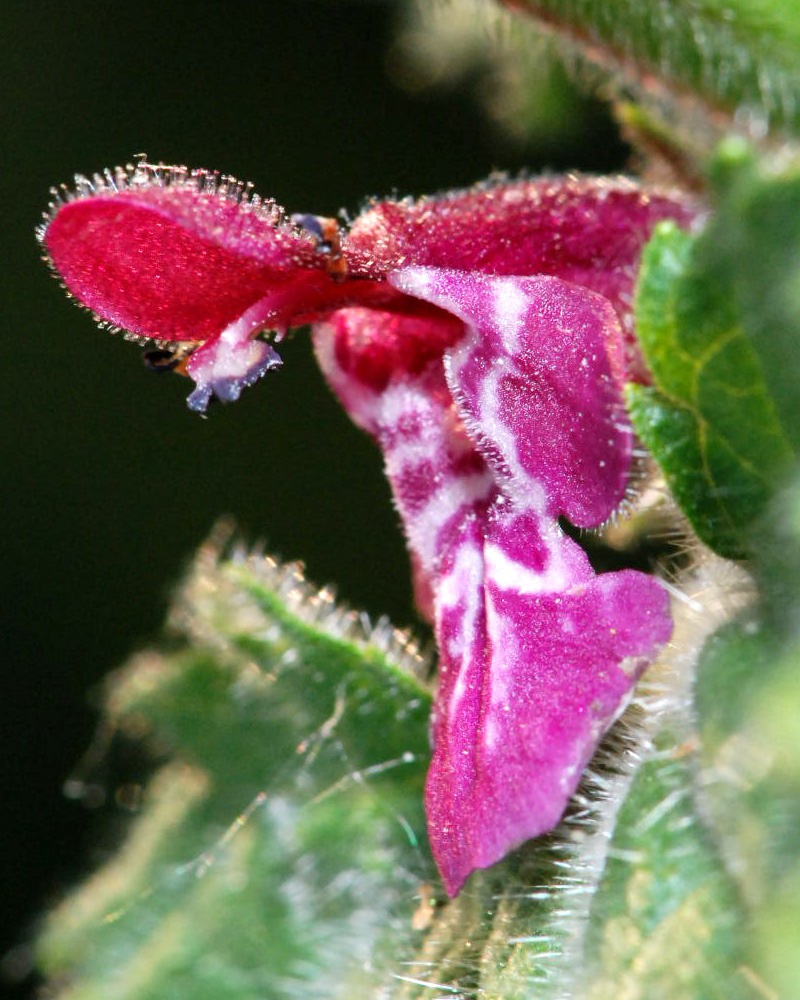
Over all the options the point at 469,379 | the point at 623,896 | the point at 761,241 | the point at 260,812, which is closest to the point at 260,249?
the point at 469,379

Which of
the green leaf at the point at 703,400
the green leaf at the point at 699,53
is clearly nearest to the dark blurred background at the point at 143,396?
the green leaf at the point at 699,53

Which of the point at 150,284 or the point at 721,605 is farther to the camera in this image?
the point at 150,284

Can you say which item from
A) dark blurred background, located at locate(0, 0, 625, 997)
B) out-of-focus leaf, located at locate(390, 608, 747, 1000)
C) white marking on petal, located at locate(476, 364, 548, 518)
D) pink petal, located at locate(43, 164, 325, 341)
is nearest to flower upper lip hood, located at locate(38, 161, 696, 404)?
pink petal, located at locate(43, 164, 325, 341)

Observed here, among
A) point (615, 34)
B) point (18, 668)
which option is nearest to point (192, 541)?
point (18, 668)

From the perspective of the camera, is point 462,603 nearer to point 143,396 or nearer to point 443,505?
point 443,505

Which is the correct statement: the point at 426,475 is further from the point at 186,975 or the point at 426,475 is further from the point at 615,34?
the point at 186,975

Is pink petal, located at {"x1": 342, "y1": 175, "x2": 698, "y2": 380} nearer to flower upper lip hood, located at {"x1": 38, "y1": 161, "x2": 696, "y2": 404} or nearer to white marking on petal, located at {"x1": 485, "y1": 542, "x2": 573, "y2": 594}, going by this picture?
flower upper lip hood, located at {"x1": 38, "y1": 161, "x2": 696, "y2": 404}

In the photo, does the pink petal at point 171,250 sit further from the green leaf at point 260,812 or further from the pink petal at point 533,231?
the green leaf at point 260,812
